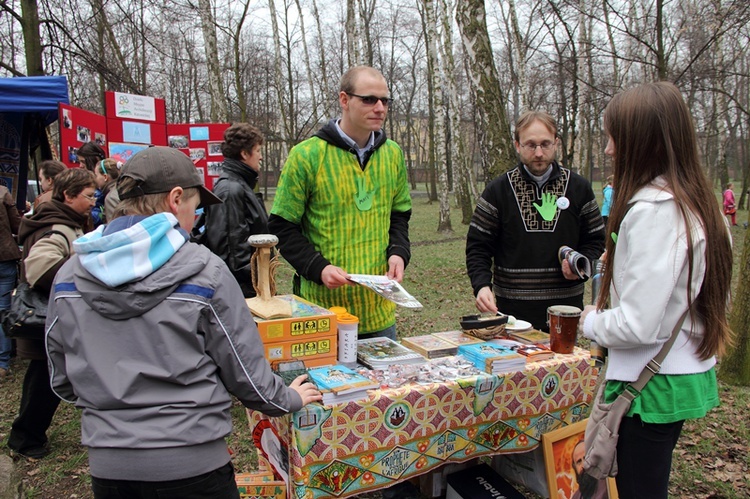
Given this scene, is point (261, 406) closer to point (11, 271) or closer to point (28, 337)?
point (28, 337)

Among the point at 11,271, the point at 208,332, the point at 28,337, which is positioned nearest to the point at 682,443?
the point at 208,332

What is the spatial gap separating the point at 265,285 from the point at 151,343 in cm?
85

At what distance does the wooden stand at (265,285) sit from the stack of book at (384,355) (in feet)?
1.41

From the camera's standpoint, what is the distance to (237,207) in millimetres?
4137

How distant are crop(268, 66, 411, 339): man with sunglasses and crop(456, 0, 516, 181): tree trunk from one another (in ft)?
15.4

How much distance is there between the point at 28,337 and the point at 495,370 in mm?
3121

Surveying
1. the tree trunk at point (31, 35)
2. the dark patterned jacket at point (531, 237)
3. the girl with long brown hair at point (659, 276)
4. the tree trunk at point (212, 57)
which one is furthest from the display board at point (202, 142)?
the girl with long brown hair at point (659, 276)

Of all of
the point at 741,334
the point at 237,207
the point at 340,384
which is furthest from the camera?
the point at 741,334

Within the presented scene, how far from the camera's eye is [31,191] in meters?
12.4

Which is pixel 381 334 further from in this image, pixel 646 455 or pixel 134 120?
pixel 134 120

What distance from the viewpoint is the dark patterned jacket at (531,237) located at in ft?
9.96

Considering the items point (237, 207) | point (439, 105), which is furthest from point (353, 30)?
point (237, 207)

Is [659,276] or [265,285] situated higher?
[659,276]

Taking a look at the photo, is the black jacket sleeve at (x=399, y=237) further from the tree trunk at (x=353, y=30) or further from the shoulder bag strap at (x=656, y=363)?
the tree trunk at (x=353, y=30)
